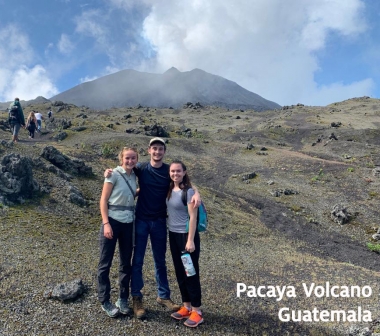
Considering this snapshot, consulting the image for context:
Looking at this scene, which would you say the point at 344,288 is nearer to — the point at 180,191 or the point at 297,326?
the point at 297,326

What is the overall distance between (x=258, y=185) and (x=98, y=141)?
73.0 feet

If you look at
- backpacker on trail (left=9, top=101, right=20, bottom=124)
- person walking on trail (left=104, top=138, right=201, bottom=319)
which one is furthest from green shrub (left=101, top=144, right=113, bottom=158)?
person walking on trail (left=104, top=138, right=201, bottom=319)

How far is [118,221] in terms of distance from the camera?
21.4 feet

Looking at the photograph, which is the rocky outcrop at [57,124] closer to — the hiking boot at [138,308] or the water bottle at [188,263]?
the hiking boot at [138,308]

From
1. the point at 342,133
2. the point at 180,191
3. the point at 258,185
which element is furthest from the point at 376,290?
the point at 342,133

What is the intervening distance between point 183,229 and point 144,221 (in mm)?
926

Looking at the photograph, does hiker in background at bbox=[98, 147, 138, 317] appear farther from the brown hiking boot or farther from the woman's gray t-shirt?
the brown hiking boot

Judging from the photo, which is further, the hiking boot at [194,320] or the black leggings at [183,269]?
the hiking boot at [194,320]

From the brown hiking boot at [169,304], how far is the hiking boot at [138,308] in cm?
63

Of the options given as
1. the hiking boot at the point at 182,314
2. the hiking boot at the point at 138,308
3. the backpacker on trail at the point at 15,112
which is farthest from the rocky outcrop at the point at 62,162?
the hiking boot at the point at 182,314

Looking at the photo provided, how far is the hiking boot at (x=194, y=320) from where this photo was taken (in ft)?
22.6

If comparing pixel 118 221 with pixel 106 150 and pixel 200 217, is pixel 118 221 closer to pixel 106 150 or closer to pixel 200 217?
pixel 200 217

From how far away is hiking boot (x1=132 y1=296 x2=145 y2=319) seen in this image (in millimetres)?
6862

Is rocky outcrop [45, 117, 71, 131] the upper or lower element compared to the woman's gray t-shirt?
upper
